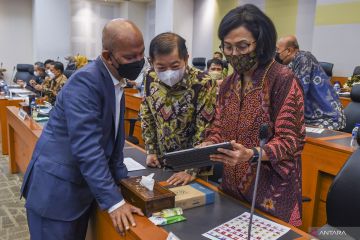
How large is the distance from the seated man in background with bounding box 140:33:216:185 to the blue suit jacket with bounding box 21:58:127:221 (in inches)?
16.3

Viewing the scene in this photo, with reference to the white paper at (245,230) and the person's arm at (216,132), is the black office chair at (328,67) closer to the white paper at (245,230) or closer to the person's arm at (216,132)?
the person's arm at (216,132)

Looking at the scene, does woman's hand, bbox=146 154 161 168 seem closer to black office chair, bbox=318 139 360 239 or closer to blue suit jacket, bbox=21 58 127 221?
blue suit jacket, bbox=21 58 127 221

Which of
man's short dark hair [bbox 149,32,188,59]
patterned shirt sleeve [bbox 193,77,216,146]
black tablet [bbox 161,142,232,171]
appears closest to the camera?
black tablet [bbox 161,142,232,171]

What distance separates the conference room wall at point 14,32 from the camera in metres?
10.2

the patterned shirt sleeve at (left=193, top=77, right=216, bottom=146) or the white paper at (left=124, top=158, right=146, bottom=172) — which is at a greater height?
the patterned shirt sleeve at (left=193, top=77, right=216, bottom=146)

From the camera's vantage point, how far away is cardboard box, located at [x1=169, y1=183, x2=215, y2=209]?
4.10ft

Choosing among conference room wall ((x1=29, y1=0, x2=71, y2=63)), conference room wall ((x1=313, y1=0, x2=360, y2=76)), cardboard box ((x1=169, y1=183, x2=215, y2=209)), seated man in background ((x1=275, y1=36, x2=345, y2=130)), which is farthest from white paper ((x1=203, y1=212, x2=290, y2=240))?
conference room wall ((x1=29, y1=0, x2=71, y2=63))

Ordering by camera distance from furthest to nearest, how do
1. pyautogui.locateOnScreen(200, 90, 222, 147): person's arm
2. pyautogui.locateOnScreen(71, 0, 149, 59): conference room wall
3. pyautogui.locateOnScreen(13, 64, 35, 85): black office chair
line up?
pyautogui.locateOnScreen(71, 0, 149, 59): conference room wall, pyautogui.locateOnScreen(13, 64, 35, 85): black office chair, pyautogui.locateOnScreen(200, 90, 222, 147): person's arm

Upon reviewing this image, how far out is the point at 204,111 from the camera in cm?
166

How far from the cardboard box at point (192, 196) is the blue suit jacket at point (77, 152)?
24 centimetres

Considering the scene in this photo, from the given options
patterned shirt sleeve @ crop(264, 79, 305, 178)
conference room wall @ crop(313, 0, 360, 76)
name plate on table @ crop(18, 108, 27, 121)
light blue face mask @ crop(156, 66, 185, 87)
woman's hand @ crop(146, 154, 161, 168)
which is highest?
conference room wall @ crop(313, 0, 360, 76)

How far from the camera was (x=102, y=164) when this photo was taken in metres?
1.12

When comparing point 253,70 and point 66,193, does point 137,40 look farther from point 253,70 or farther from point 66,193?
point 66,193

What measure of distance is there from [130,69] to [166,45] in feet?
1.16
